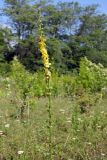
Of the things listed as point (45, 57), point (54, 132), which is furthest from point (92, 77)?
point (45, 57)

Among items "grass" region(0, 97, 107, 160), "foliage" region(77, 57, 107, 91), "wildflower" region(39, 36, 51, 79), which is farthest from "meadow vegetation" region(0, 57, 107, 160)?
"foliage" region(77, 57, 107, 91)

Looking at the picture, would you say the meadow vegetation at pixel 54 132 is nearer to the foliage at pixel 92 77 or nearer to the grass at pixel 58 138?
the grass at pixel 58 138

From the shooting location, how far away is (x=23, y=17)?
4388 cm

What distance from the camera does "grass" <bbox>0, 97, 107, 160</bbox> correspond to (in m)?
5.05

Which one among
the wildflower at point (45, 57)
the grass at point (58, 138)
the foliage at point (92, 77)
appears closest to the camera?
the wildflower at point (45, 57)

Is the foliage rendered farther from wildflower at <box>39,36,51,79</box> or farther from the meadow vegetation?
wildflower at <box>39,36,51,79</box>

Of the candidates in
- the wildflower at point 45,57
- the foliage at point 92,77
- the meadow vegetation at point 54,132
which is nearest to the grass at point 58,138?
the meadow vegetation at point 54,132

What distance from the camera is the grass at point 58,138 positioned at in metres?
5.05

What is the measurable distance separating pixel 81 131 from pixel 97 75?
21.4ft

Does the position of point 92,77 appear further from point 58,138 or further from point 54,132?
point 58,138

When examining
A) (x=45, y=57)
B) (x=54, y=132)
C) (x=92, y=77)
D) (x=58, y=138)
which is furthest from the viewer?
(x=92, y=77)

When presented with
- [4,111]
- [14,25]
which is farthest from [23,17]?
[4,111]

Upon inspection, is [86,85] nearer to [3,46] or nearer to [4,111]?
[4,111]

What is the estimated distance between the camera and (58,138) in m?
5.77
